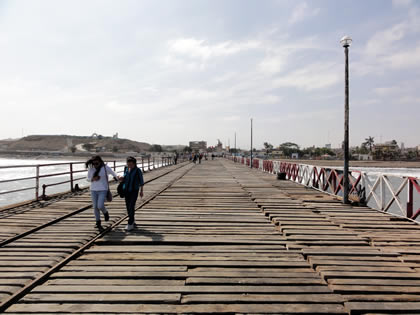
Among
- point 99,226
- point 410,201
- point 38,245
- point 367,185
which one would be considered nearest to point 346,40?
point 367,185

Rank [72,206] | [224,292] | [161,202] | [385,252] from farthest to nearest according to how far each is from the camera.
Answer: [161,202] < [72,206] < [385,252] < [224,292]

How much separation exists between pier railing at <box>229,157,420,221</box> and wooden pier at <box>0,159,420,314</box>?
2.41 feet

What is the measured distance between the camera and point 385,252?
15.4 ft

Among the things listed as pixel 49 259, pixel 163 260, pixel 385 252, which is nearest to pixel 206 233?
pixel 163 260

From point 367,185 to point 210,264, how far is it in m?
7.27

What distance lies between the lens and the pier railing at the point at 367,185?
7.39 m

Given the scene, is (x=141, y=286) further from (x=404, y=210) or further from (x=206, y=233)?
Result: (x=404, y=210)

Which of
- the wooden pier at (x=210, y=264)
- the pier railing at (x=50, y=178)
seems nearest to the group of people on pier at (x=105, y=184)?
the wooden pier at (x=210, y=264)

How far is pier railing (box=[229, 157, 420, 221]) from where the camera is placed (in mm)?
7395

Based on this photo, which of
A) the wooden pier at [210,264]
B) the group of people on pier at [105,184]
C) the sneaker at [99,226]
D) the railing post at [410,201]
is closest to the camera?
the wooden pier at [210,264]

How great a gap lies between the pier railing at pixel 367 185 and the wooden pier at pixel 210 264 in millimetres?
735

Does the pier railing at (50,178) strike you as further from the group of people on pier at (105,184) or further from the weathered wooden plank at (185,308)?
the weathered wooden plank at (185,308)

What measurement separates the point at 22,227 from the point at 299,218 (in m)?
6.34

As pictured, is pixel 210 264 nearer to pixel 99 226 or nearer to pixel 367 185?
pixel 99 226
